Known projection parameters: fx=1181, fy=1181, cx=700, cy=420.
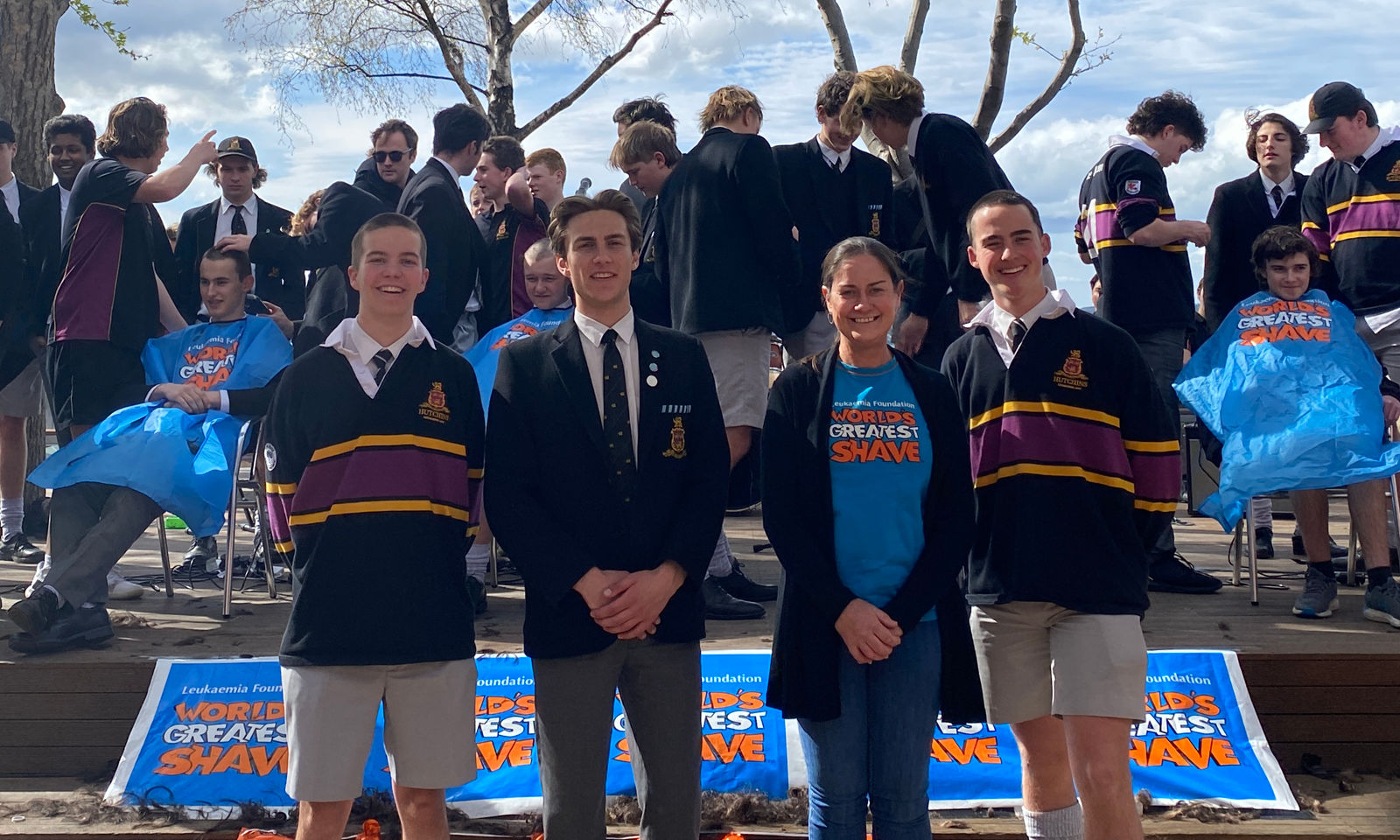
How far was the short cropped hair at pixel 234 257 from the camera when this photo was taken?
18.3 feet

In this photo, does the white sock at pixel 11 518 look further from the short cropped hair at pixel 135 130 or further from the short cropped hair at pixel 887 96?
the short cropped hair at pixel 887 96

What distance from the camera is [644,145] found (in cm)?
519

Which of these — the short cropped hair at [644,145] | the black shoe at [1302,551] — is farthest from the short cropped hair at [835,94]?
the black shoe at [1302,551]

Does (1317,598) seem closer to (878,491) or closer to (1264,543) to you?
(1264,543)

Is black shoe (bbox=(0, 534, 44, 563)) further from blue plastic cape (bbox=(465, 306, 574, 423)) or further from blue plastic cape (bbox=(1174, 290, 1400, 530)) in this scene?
Answer: blue plastic cape (bbox=(1174, 290, 1400, 530))

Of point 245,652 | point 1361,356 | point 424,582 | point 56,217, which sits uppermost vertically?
point 56,217

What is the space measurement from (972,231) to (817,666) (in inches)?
48.6

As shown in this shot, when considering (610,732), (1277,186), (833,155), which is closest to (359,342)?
(610,732)

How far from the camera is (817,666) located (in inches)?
110

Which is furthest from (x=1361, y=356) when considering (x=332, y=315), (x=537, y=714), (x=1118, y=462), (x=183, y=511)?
(x=183, y=511)

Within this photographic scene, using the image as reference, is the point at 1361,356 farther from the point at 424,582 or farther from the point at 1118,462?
the point at 424,582

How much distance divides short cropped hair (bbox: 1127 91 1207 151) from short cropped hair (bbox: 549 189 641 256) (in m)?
3.21

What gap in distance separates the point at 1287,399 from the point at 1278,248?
707 millimetres

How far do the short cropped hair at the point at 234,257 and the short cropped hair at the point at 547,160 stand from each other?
1.43 metres
